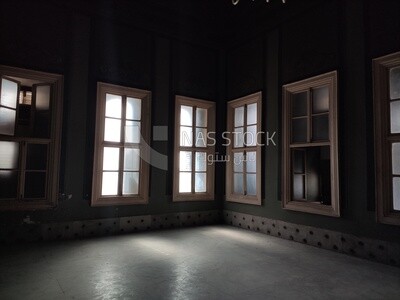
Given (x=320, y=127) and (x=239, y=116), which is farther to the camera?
(x=239, y=116)

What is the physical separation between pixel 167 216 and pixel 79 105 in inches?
96.6

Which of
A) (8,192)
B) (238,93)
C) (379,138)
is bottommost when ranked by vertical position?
(8,192)

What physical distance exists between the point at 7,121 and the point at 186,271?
128 inches

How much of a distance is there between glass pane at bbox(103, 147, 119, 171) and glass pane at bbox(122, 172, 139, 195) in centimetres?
24

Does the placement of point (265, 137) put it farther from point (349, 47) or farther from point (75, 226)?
point (75, 226)

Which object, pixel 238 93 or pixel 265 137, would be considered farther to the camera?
pixel 238 93

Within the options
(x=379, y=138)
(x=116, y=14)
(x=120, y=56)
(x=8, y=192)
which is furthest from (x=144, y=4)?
(x=379, y=138)

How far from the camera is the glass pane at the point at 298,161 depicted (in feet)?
15.3

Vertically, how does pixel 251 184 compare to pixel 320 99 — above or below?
below

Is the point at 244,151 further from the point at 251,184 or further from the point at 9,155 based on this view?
the point at 9,155

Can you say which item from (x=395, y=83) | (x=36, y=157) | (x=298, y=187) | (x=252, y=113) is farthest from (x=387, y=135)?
(x=36, y=157)

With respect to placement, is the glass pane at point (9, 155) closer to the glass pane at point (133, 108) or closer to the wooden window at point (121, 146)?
the wooden window at point (121, 146)

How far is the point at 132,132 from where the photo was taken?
196 inches

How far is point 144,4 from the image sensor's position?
5.07 meters
